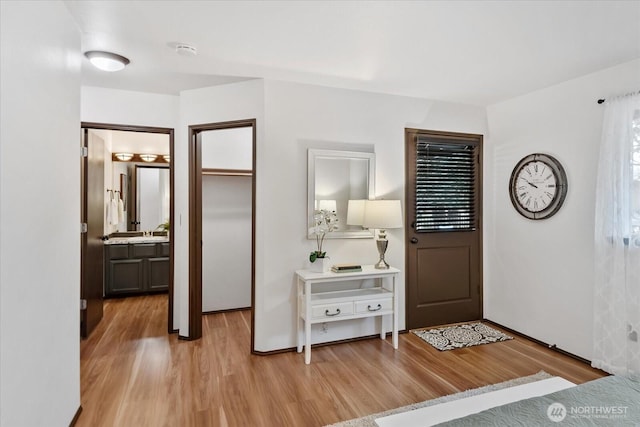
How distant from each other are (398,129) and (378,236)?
117cm

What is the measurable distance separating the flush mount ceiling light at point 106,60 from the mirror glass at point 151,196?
3234 millimetres

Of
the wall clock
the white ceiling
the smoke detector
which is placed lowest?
the wall clock

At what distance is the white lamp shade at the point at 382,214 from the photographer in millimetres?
3191

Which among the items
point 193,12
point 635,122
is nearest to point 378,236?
point 635,122

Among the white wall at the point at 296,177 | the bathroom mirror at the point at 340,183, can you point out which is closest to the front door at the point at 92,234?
the white wall at the point at 296,177

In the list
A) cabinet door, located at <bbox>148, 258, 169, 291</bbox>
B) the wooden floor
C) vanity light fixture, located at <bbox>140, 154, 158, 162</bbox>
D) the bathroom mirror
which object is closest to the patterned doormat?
the wooden floor

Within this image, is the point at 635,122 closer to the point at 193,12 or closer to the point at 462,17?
the point at 462,17

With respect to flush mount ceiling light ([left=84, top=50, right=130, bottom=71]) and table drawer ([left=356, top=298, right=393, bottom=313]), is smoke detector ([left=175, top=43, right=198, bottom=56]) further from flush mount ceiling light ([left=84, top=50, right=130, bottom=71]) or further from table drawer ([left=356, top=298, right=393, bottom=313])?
table drawer ([left=356, top=298, right=393, bottom=313])

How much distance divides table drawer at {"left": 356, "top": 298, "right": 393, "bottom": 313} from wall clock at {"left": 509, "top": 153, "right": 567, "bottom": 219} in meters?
1.73

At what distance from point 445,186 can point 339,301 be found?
186 centimetres

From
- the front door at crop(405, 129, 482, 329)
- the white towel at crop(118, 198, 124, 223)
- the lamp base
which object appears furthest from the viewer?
the white towel at crop(118, 198, 124, 223)

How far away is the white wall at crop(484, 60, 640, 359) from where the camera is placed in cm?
297

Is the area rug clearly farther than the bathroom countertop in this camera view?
No

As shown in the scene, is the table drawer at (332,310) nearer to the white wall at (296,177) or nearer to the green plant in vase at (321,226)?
the white wall at (296,177)
